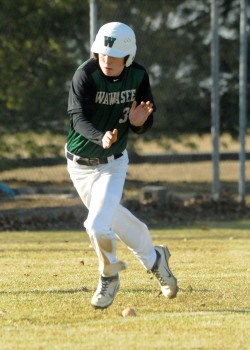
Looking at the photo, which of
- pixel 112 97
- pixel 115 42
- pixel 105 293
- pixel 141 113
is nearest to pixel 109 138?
pixel 141 113

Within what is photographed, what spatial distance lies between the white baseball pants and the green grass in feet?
1.28

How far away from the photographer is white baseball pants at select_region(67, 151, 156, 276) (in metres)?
8.50

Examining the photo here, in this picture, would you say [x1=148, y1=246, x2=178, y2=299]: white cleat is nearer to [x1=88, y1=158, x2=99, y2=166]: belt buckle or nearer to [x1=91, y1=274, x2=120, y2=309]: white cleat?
[x1=91, y1=274, x2=120, y2=309]: white cleat

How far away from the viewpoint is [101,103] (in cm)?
870

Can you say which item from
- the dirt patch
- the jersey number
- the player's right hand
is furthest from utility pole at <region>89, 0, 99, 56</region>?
the player's right hand

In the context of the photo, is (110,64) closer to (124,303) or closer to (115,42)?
(115,42)

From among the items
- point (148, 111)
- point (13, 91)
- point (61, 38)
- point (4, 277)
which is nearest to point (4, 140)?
point (13, 91)

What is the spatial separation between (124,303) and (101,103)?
1.61 meters

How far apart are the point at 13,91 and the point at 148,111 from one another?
8844 millimetres

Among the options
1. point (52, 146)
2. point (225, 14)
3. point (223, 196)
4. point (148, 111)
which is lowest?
point (223, 196)

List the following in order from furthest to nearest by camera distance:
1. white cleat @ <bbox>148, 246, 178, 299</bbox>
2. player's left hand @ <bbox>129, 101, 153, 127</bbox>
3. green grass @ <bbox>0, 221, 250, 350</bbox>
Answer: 1. white cleat @ <bbox>148, 246, 178, 299</bbox>
2. player's left hand @ <bbox>129, 101, 153, 127</bbox>
3. green grass @ <bbox>0, 221, 250, 350</bbox>

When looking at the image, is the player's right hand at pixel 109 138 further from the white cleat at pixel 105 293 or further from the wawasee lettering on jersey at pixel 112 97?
the white cleat at pixel 105 293

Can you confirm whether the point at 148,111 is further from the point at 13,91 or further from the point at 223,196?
the point at 223,196

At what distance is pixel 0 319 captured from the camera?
8.18 meters
